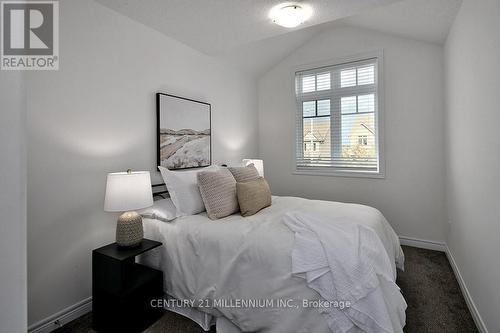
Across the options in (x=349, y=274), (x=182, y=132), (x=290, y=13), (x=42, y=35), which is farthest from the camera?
(x=182, y=132)

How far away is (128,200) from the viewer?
72.3 inches

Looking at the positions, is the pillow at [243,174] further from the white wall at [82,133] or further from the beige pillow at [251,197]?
the white wall at [82,133]

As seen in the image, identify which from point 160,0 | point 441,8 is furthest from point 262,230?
point 441,8

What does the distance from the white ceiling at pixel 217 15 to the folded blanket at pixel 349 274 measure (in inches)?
75.3

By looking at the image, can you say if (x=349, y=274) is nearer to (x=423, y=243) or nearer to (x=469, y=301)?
(x=469, y=301)

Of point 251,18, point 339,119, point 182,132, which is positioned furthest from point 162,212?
point 339,119

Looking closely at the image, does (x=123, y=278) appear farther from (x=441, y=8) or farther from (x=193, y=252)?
(x=441, y=8)

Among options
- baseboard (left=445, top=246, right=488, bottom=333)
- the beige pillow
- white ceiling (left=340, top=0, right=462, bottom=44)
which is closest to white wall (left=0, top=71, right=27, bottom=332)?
the beige pillow

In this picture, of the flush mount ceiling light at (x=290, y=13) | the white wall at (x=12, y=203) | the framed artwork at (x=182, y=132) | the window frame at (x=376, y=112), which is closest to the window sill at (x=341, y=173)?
the window frame at (x=376, y=112)

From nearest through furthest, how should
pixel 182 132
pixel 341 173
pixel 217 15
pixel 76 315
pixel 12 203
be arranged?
pixel 12 203
pixel 76 315
pixel 217 15
pixel 182 132
pixel 341 173

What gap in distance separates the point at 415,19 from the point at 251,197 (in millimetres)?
2683

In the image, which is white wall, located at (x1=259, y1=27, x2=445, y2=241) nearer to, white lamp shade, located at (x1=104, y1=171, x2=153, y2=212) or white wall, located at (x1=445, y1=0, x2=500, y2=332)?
white wall, located at (x1=445, y1=0, x2=500, y2=332)

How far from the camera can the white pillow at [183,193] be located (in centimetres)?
226

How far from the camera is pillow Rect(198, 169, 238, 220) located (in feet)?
7.17
